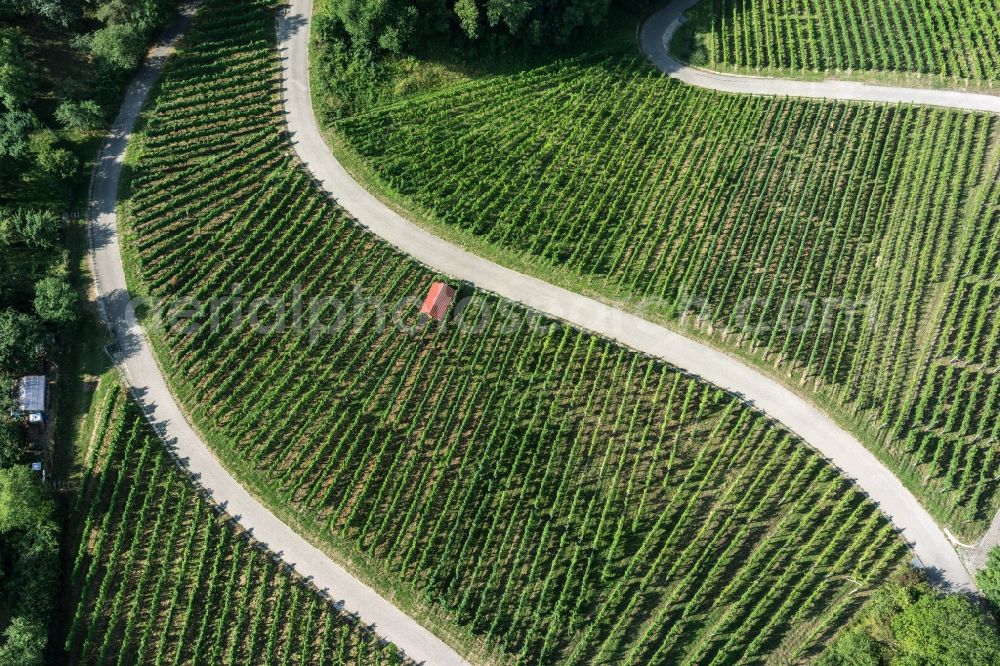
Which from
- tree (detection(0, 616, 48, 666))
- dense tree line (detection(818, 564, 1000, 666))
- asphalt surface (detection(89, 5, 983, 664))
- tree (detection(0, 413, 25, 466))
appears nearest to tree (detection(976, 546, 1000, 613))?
dense tree line (detection(818, 564, 1000, 666))

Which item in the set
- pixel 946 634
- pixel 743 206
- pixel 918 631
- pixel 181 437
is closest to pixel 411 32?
pixel 743 206

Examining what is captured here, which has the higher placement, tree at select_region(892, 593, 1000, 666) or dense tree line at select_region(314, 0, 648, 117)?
dense tree line at select_region(314, 0, 648, 117)

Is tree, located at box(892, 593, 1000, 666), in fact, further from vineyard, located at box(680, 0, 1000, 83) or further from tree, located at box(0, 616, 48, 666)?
tree, located at box(0, 616, 48, 666)

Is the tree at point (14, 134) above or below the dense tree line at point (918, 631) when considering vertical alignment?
above

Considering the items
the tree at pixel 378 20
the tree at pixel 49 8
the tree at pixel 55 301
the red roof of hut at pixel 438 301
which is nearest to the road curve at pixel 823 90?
the tree at pixel 378 20

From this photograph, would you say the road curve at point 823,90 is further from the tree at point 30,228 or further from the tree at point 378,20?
the tree at point 30,228

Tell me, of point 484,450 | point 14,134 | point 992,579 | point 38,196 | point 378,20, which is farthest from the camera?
point 378,20

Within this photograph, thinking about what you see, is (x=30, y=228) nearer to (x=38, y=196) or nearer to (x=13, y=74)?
(x=38, y=196)
